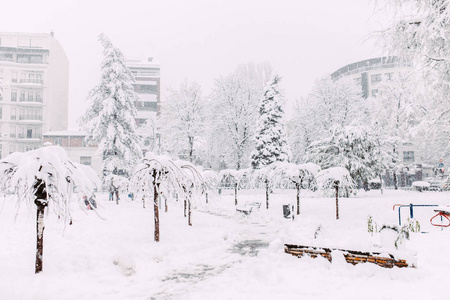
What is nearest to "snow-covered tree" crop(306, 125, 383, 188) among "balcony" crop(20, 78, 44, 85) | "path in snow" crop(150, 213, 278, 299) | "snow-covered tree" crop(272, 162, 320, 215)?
"snow-covered tree" crop(272, 162, 320, 215)

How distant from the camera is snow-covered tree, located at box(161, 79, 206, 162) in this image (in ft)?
117

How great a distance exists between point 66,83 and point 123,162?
44.3 m

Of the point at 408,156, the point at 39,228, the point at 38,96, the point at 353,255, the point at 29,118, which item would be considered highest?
the point at 38,96

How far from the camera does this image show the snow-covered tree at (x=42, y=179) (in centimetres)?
681

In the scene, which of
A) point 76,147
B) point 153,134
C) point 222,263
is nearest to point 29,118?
point 76,147

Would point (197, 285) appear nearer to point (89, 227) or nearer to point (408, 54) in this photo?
point (89, 227)

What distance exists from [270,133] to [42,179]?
2796cm

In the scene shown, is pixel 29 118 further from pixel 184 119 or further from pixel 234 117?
pixel 234 117

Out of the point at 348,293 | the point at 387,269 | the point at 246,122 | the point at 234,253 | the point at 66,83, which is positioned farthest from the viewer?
the point at 66,83

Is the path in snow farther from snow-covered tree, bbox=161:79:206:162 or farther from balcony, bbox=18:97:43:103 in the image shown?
balcony, bbox=18:97:43:103

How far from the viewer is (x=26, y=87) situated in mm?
51656

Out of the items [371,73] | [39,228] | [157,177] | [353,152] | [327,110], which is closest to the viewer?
[39,228]

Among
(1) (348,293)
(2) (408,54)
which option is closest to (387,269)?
(1) (348,293)

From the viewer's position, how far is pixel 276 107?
34.3 m
